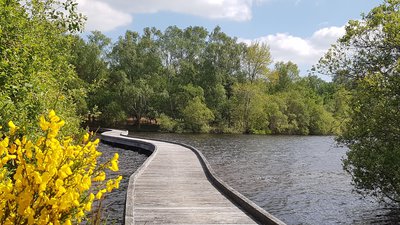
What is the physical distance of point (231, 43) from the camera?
6347 centimetres

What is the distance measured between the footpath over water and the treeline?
41.8 metres

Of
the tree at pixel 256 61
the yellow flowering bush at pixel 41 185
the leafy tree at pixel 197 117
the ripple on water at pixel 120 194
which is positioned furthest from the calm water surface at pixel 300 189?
the tree at pixel 256 61

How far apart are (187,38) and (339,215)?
62.6 meters

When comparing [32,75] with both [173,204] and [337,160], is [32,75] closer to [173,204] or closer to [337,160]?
[173,204]

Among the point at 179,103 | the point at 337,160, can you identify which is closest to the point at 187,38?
the point at 179,103

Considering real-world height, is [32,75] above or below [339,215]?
above

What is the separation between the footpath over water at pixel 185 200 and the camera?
822 cm

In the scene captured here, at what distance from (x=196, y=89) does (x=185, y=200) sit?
50558 mm

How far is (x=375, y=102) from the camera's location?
11.6 meters

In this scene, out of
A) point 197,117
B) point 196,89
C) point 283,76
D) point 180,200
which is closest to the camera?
point 180,200

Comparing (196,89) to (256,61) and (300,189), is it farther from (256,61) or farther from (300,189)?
(300,189)

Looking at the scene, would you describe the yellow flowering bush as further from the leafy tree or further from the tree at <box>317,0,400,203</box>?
the leafy tree

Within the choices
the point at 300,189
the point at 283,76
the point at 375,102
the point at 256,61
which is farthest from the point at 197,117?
the point at 375,102

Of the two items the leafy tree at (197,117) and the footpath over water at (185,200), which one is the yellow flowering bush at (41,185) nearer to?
the footpath over water at (185,200)
